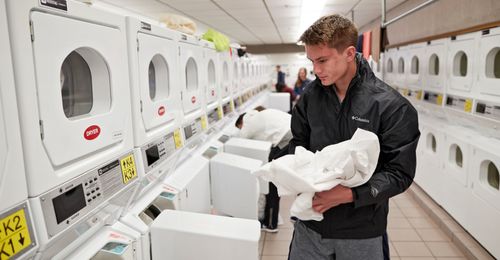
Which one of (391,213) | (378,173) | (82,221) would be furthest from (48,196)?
(391,213)

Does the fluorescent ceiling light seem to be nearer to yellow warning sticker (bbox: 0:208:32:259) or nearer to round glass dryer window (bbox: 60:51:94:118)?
round glass dryer window (bbox: 60:51:94:118)

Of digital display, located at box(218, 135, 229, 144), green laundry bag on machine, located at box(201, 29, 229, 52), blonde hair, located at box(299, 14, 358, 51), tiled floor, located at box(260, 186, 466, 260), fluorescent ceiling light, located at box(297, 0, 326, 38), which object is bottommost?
tiled floor, located at box(260, 186, 466, 260)

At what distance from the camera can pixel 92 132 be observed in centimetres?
141

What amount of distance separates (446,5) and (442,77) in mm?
1071

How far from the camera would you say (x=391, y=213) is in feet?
14.3

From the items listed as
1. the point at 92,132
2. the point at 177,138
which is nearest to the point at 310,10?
the point at 177,138

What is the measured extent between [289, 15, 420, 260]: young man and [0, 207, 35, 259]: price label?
109 centimetres

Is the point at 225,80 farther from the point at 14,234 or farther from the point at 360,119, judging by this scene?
the point at 14,234

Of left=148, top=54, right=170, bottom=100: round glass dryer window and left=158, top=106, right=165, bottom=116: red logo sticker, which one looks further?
left=148, top=54, right=170, bottom=100: round glass dryer window

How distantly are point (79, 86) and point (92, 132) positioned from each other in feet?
1.28

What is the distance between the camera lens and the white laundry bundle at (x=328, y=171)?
1369 mm

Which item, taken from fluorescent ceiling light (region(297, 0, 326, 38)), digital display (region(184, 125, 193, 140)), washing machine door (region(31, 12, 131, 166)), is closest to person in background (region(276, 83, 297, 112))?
fluorescent ceiling light (region(297, 0, 326, 38))

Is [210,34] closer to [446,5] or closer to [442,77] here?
[442,77]

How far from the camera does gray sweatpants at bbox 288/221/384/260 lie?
5.17ft
